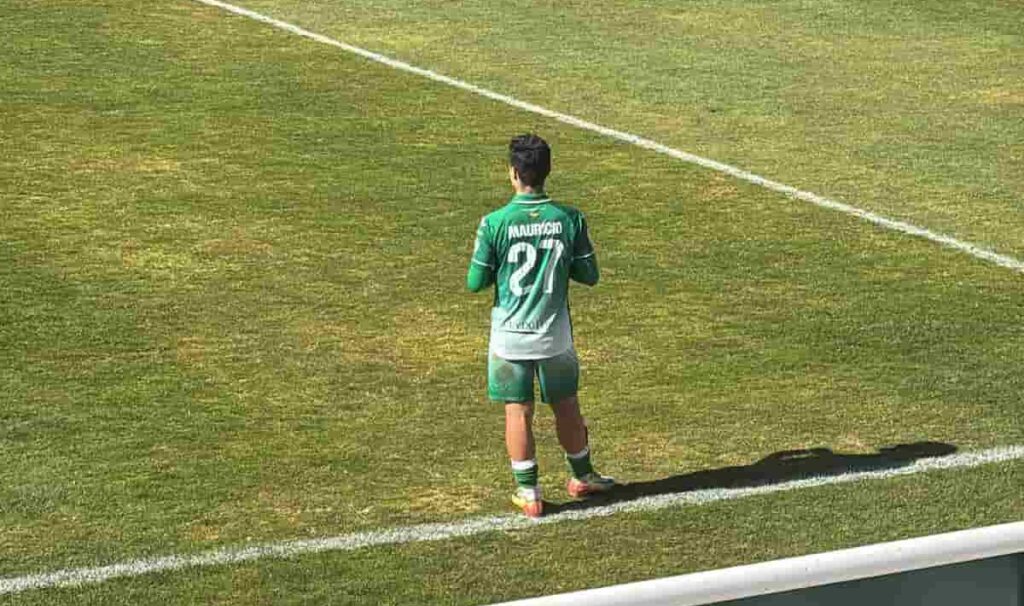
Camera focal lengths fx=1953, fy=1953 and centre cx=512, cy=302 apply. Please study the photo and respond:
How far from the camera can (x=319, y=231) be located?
1407cm

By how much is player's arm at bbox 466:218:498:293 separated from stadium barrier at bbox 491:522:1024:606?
182 inches

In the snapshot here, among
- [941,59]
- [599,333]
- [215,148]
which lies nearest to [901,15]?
[941,59]

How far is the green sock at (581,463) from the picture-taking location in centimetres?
891

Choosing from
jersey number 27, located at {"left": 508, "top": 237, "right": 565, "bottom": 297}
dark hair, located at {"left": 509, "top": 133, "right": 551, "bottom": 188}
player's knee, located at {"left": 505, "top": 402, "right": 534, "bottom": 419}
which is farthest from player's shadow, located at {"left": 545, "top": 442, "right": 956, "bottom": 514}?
dark hair, located at {"left": 509, "top": 133, "right": 551, "bottom": 188}

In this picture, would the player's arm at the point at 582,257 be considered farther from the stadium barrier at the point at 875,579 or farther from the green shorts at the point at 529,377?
the stadium barrier at the point at 875,579

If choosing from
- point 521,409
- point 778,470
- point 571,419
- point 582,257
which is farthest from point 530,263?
point 778,470

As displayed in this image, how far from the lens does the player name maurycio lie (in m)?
8.45

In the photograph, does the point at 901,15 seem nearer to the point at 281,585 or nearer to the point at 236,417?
the point at 236,417

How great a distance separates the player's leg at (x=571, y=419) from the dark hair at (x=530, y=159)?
80 centimetres

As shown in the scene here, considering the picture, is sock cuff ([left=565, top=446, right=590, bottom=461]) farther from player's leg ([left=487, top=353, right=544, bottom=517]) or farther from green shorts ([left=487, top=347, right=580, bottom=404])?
green shorts ([left=487, top=347, right=580, bottom=404])

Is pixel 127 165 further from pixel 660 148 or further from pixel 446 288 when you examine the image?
pixel 660 148

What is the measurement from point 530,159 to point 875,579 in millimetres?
4667

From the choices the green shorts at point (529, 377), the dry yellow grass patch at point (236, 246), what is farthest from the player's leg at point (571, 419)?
the dry yellow grass patch at point (236, 246)

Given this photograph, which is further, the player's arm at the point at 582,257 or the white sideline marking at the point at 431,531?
the player's arm at the point at 582,257
